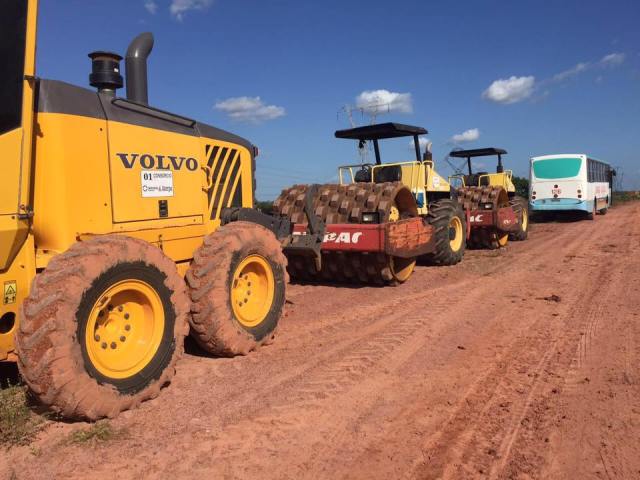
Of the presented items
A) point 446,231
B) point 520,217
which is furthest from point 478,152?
point 446,231

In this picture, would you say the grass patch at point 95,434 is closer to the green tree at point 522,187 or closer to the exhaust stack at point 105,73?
the exhaust stack at point 105,73

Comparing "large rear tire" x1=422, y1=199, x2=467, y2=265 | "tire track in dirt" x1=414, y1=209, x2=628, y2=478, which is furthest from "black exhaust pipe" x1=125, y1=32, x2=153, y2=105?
"large rear tire" x1=422, y1=199, x2=467, y2=265

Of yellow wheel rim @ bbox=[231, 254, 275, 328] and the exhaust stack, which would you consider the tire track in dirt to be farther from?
the exhaust stack

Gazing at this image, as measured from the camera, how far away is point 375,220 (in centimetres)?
765

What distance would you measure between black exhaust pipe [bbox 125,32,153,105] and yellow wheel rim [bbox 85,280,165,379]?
7.09ft

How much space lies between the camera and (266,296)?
209 inches

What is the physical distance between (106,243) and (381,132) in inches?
264

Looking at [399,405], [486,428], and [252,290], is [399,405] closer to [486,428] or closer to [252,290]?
[486,428]

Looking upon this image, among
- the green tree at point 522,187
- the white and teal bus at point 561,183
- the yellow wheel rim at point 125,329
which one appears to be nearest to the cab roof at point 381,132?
the yellow wheel rim at point 125,329

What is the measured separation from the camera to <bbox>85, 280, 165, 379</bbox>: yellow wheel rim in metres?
3.56

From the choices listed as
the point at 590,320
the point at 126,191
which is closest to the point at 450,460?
the point at 126,191

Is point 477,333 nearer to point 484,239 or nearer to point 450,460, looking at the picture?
point 450,460

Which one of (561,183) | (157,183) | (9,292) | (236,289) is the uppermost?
(561,183)

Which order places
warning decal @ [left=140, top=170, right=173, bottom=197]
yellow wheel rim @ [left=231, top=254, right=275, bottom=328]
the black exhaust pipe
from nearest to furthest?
warning decal @ [left=140, top=170, right=173, bottom=197]
yellow wheel rim @ [left=231, top=254, right=275, bottom=328]
the black exhaust pipe
